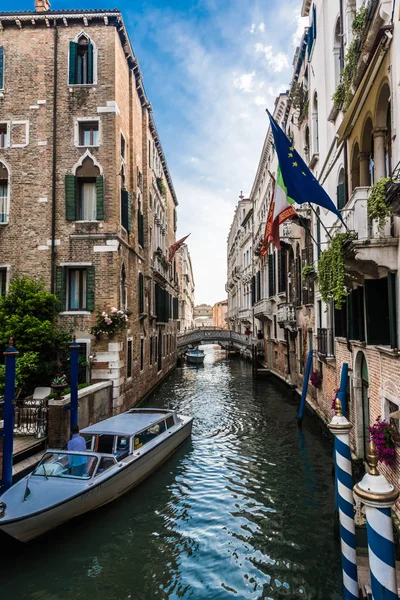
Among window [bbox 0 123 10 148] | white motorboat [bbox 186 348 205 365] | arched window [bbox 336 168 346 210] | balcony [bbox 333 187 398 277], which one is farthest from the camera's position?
white motorboat [bbox 186 348 205 365]

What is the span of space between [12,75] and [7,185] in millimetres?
3785

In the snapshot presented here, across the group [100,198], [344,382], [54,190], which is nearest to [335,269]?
[344,382]

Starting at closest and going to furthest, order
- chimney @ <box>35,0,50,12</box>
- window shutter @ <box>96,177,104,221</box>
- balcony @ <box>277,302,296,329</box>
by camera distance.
→ window shutter @ <box>96,177,104,221</box> < chimney @ <box>35,0,50,12</box> < balcony @ <box>277,302,296,329</box>

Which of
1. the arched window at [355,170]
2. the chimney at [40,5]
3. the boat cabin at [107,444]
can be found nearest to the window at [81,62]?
the chimney at [40,5]

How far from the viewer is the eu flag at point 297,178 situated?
7.25 meters

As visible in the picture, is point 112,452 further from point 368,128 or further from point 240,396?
point 240,396

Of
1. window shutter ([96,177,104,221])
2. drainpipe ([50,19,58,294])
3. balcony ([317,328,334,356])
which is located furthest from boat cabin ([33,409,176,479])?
window shutter ([96,177,104,221])

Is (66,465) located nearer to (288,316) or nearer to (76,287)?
(76,287)

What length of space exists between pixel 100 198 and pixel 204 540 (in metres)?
10.6

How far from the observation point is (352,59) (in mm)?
7723

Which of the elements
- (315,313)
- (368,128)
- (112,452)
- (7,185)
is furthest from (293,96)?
(112,452)

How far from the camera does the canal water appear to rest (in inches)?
209

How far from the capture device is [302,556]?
5957 millimetres

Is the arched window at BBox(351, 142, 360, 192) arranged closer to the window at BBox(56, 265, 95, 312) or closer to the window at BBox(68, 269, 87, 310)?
the window at BBox(56, 265, 95, 312)
